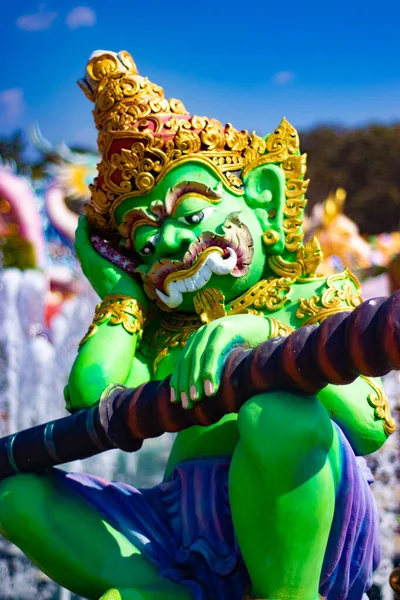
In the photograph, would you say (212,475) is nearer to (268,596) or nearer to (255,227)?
(268,596)

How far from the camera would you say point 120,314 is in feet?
6.15

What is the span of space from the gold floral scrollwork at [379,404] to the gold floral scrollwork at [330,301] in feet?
0.52

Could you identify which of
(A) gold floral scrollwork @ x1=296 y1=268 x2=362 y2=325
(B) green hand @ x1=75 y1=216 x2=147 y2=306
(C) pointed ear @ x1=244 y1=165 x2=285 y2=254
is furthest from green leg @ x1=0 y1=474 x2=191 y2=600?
(C) pointed ear @ x1=244 y1=165 x2=285 y2=254

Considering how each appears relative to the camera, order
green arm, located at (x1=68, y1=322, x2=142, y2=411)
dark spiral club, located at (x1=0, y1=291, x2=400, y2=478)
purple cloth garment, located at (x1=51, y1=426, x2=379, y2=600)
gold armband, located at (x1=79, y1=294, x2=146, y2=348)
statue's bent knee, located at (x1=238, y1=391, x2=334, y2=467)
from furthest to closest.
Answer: gold armband, located at (x1=79, y1=294, x2=146, y2=348) → green arm, located at (x1=68, y1=322, x2=142, y2=411) → purple cloth garment, located at (x1=51, y1=426, x2=379, y2=600) → statue's bent knee, located at (x1=238, y1=391, x2=334, y2=467) → dark spiral club, located at (x1=0, y1=291, x2=400, y2=478)

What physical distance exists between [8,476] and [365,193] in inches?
691

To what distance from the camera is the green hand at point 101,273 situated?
1.95 metres

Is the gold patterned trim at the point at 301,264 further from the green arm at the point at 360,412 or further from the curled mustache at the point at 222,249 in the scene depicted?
the green arm at the point at 360,412

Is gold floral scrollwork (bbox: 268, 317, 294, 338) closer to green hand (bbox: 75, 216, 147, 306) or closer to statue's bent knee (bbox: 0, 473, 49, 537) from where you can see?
green hand (bbox: 75, 216, 147, 306)

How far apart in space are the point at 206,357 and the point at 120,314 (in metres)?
0.44

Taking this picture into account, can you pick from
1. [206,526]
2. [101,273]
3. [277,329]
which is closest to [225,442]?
[206,526]

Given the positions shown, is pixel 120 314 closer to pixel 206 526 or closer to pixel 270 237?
pixel 270 237

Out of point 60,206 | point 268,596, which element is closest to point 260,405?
point 268,596

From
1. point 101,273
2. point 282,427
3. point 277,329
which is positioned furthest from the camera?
point 101,273

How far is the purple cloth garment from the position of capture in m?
1.56
